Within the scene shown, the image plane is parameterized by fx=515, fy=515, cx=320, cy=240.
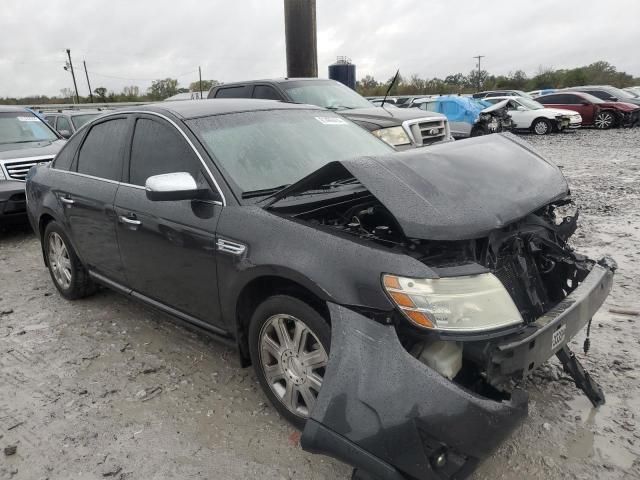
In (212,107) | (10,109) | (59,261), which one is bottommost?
(59,261)

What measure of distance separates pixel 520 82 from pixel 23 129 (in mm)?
64221

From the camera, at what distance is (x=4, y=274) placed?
546 centimetres

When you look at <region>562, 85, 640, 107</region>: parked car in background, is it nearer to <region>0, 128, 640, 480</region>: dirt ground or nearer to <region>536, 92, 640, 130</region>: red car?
<region>536, 92, 640, 130</region>: red car

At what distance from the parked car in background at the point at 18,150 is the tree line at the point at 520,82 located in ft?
150

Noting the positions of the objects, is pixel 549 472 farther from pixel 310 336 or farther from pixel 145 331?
pixel 145 331

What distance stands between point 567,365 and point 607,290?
444 mm

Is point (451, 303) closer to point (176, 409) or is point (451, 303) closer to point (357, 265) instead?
point (357, 265)

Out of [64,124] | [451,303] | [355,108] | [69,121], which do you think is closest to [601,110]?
[355,108]

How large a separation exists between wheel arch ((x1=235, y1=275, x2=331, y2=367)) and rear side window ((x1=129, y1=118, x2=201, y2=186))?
780mm

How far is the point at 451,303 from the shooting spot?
203 centimetres

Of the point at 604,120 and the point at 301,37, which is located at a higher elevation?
the point at 301,37

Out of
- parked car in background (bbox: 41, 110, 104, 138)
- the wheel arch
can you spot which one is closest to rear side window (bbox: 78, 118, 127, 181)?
the wheel arch

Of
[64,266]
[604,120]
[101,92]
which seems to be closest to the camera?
[64,266]

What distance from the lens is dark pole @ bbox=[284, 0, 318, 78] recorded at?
11.3m
